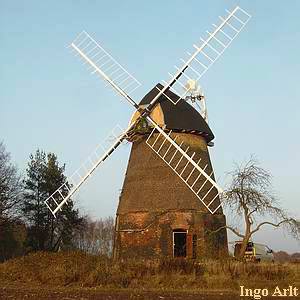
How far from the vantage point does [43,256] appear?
62.9ft

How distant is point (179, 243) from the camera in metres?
22.8

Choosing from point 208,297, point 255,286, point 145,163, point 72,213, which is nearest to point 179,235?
point 145,163

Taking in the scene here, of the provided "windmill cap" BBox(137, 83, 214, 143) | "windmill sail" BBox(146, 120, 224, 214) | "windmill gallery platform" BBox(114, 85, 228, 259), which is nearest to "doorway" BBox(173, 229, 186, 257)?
"windmill gallery platform" BBox(114, 85, 228, 259)

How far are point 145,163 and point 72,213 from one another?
15.0 metres

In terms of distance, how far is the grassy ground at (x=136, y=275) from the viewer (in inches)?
626

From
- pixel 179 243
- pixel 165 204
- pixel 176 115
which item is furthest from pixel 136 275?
pixel 176 115

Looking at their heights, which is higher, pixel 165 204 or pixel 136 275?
pixel 165 204

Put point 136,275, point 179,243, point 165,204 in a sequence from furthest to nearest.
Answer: point 179,243 → point 165,204 → point 136,275

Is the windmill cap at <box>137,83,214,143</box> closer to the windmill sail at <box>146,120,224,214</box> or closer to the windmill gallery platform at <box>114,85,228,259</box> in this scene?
the windmill gallery platform at <box>114,85,228,259</box>

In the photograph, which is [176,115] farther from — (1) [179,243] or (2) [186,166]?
(1) [179,243]

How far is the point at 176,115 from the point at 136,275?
895cm

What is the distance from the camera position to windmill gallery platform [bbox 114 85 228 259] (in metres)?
22.0

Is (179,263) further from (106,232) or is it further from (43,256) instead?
(106,232)

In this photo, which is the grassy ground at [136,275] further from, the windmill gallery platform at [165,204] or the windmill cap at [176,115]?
the windmill cap at [176,115]
